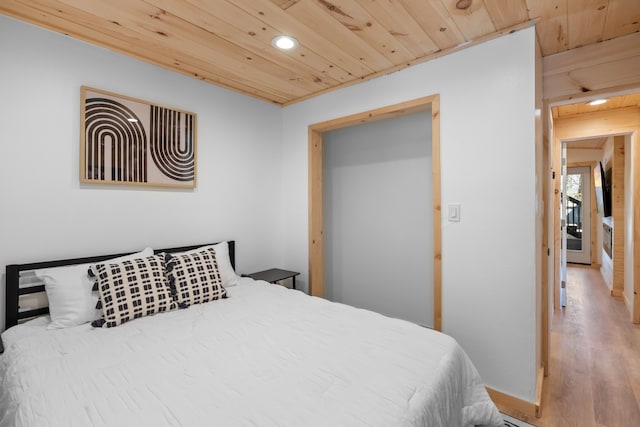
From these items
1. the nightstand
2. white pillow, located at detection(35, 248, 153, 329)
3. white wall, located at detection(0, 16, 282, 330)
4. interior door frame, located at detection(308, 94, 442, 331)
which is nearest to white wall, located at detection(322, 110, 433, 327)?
interior door frame, located at detection(308, 94, 442, 331)

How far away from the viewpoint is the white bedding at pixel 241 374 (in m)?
1.03

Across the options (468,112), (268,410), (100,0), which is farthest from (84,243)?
(468,112)

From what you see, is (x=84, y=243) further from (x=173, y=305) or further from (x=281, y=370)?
(x=281, y=370)

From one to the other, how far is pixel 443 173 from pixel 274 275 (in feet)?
5.93

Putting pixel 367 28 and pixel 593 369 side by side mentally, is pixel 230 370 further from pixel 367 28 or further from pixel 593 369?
pixel 593 369

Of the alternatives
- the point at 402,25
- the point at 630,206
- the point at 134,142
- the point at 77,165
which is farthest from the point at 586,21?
the point at 77,165

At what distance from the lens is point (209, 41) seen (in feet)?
6.84

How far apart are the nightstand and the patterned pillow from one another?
3.37 feet

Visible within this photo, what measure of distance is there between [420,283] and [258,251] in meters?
1.66

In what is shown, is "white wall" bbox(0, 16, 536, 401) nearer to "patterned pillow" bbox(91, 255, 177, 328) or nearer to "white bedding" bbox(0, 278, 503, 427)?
"patterned pillow" bbox(91, 255, 177, 328)

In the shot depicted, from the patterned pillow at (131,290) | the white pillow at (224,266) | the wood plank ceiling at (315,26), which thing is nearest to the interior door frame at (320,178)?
the wood plank ceiling at (315,26)

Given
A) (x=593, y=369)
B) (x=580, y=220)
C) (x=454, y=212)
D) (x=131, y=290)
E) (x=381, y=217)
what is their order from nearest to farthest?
(x=131, y=290)
(x=454, y=212)
(x=593, y=369)
(x=381, y=217)
(x=580, y=220)

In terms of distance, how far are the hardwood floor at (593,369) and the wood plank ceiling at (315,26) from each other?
2378mm

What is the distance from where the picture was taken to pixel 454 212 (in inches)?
87.3
